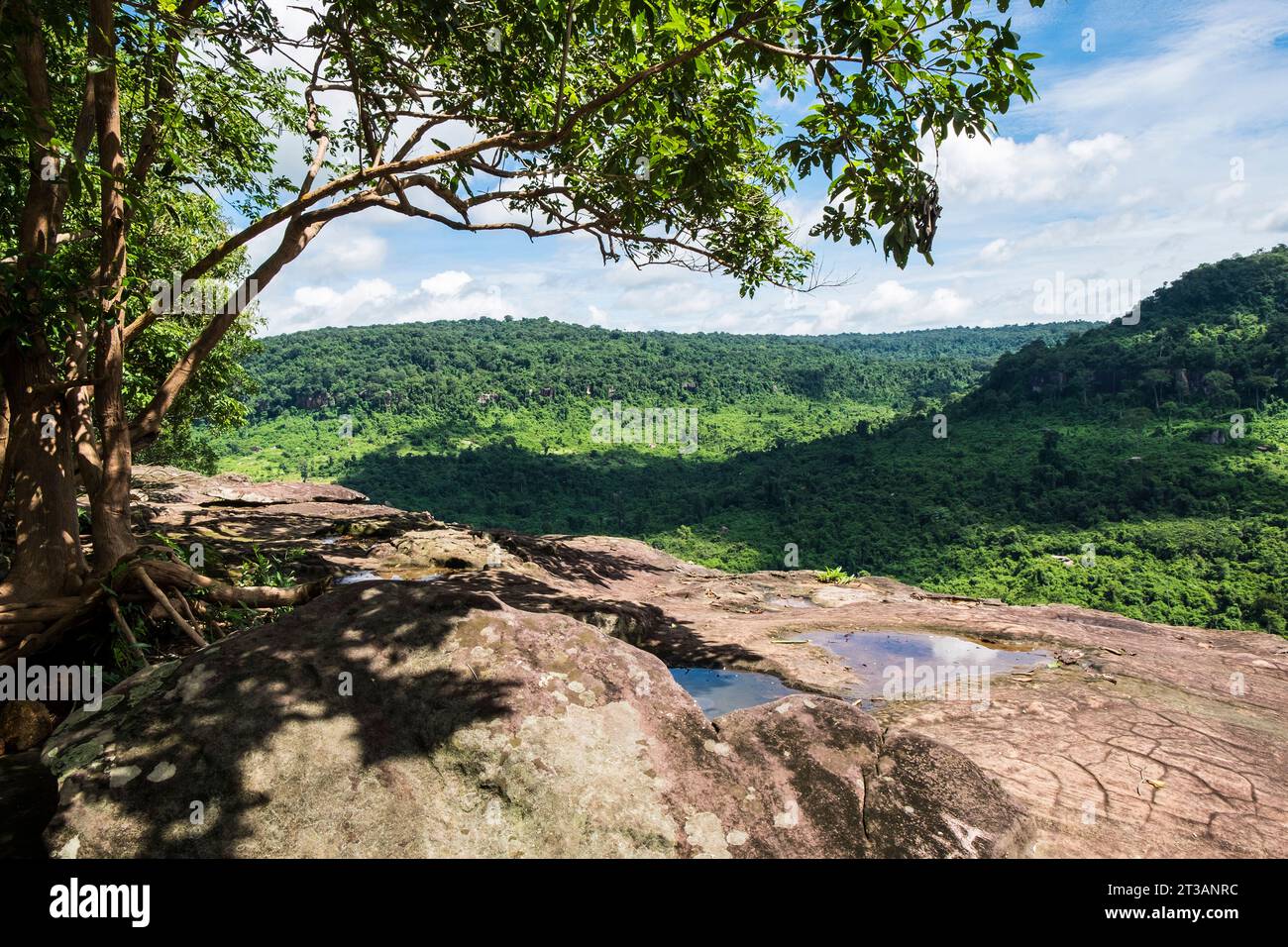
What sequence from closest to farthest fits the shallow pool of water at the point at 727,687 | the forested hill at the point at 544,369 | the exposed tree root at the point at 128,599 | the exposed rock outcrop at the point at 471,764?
the exposed rock outcrop at the point at 471,764 < the exposed tree root at the point at 128,599 < the shallow pool of water at the point at 727,687 < the forested hill at the point at 544,369

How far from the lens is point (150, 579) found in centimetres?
608

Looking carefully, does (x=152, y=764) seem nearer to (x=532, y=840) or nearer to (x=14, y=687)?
(x=532, y=840)

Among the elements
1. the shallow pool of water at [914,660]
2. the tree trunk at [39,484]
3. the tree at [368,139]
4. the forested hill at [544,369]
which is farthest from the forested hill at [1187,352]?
the tree trunk at [39,484]

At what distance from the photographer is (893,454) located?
7850 centimetres

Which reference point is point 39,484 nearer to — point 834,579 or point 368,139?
point 368,139

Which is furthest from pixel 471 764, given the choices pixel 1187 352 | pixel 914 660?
pixel 1187 352

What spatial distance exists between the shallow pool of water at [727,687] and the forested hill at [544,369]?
3882 inches

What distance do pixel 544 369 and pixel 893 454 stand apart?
6087 centimetres

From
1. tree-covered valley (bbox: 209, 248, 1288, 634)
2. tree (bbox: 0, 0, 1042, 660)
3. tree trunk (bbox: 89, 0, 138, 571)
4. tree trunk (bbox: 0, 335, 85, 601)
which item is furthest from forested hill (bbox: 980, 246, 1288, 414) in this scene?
tree trunk (bbox: 0, 335, 85, 601)

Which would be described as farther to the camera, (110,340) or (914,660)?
(914,660)

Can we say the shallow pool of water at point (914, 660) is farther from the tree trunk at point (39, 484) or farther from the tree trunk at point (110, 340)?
the tree trunk at point (39, 484)

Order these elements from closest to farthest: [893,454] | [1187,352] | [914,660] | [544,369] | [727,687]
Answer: [727,687] < [914,660] < [1187,352] < [893,454] < [544,369]

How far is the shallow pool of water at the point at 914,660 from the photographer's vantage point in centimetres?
670
